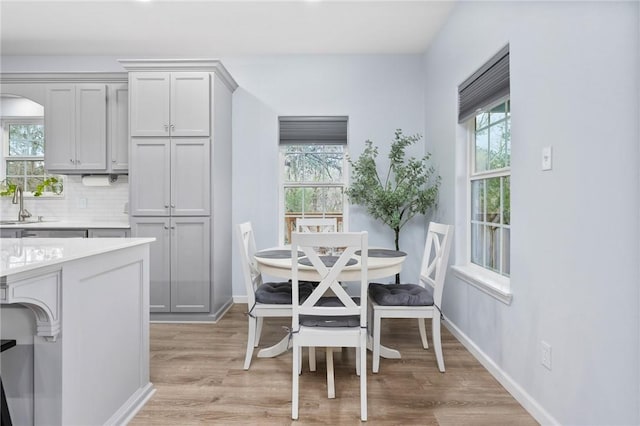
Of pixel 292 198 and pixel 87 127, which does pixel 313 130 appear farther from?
pixel 87 127

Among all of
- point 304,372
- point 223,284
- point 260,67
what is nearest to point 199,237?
point 223,284

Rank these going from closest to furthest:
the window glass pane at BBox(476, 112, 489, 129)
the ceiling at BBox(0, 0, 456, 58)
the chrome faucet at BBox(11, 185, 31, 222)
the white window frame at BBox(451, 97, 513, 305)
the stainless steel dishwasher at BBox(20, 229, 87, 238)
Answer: the window glass pane at BBox(476, 112, 489, 129) → the white window frame at BBox(451, 97, 513, 305) → the ceiling at BBox(0, 0, 456, 58) → the stainless steel dishwasher at BBox(20, 229, 87, 238) → the chrome faucet at BBox(11, 185, 31, 222)

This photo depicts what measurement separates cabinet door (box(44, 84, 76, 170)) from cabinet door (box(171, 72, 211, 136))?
126 centimetres

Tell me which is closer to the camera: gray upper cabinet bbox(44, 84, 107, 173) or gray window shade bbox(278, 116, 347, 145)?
gray upper cabinet bbox(44, 84, 107, 173)

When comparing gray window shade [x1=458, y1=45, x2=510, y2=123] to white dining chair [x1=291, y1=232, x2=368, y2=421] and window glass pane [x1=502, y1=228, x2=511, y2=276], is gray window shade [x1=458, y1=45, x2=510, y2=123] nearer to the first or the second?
window glass pane [x1=502, y1=228, x2=511, y2=276]

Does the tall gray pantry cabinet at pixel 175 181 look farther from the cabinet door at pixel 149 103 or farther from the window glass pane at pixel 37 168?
the window glass pane at pixel 37 168

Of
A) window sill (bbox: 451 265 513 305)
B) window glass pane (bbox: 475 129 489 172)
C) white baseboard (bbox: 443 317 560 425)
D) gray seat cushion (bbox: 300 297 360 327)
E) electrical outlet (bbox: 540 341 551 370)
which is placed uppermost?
window glass pane (bbox: 475 129 489 172)

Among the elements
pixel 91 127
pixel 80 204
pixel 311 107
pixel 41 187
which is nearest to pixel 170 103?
pixel 91 127

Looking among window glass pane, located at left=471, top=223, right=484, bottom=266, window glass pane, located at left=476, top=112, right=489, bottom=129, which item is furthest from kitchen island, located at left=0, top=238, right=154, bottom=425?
window glass pane, located at left=476, top=112, right=489, bottom=129

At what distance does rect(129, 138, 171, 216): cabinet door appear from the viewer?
11.8 ft

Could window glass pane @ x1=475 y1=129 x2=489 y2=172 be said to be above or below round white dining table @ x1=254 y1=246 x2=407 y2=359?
above

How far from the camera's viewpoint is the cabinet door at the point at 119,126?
3.87 metres

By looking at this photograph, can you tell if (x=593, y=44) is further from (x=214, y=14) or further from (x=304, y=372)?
(x=214, y=14)

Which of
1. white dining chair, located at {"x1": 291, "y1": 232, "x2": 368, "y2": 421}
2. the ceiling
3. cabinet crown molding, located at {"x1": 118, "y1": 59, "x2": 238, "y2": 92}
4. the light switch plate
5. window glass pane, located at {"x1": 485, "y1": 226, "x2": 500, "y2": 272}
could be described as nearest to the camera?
the light switch plate
